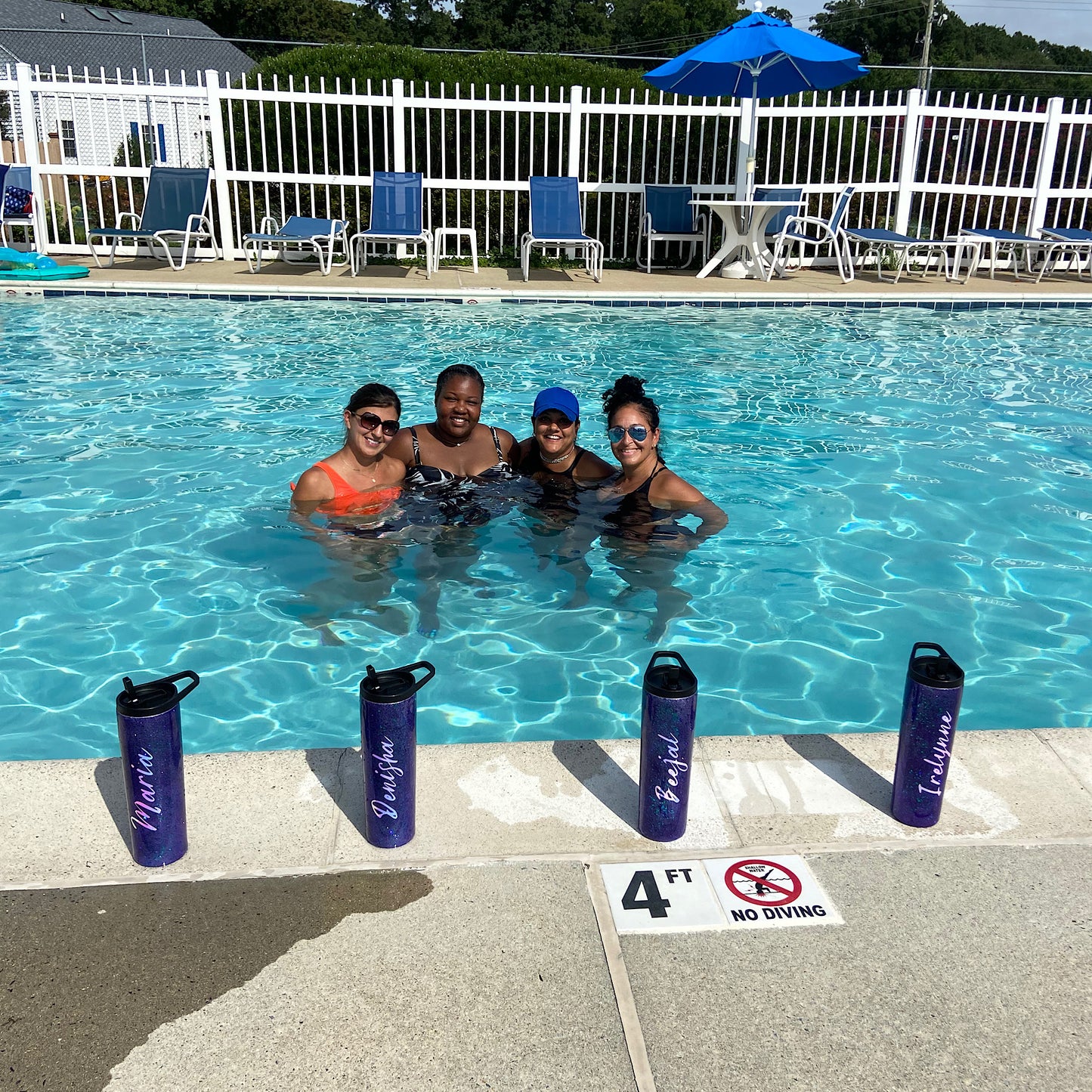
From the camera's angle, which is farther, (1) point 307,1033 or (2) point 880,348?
(2) point 880,348

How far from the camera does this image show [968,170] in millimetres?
13648

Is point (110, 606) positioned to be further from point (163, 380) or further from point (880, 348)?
point (880, 348)

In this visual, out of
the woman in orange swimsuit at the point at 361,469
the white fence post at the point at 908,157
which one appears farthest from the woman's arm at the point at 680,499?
the white fence post at the point at 908,157

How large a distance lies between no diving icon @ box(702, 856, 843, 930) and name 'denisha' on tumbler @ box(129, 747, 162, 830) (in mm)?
1188

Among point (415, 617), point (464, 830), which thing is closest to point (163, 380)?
point (415, 617)

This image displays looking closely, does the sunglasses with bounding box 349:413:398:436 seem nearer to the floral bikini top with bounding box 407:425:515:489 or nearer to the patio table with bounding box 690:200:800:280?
the floral bikini top with bounding box 407:425:515:489

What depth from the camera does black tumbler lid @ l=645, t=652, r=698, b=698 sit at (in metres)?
2.23

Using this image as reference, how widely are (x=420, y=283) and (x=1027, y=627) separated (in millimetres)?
8686

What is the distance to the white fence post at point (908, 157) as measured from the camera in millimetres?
13234

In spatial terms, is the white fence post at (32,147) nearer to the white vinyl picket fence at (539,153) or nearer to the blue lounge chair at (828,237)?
the white vinyl picket fence at (539,153)

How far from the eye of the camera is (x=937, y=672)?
2.34m

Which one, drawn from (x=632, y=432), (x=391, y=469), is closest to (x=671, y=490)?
(x=632, y=432)

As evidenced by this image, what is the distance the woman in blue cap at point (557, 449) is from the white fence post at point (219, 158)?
9.35m

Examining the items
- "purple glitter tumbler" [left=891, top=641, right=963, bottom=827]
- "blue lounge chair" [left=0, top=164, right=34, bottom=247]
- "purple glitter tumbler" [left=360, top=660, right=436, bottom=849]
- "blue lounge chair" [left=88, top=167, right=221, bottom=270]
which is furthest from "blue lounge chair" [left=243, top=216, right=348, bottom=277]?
"purple glitter tumbler" [left=891, top=641, right=963, bottom=827]
